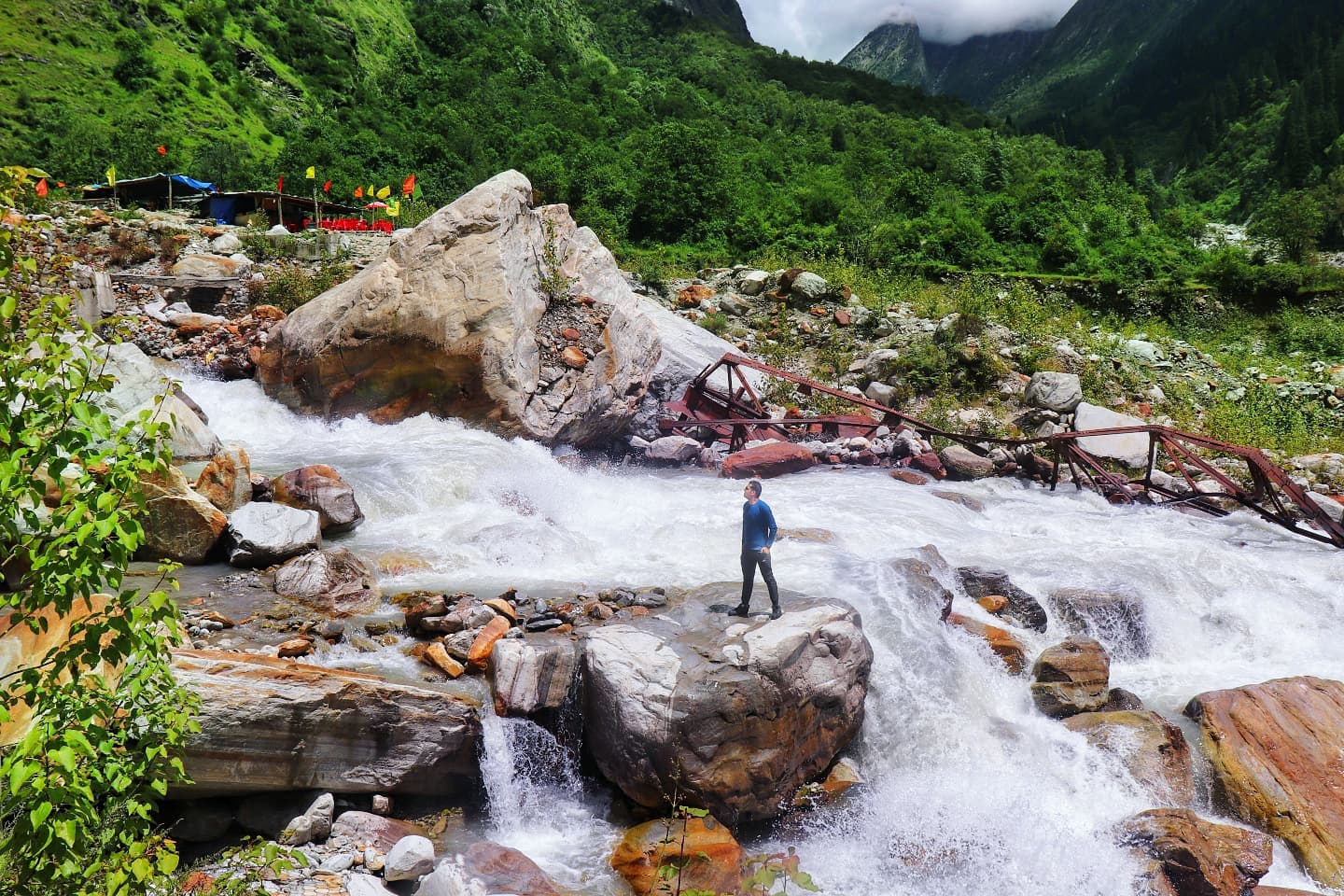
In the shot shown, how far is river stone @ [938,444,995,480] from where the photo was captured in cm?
1498

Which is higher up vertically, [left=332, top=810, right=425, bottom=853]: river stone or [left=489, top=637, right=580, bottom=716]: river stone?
[left=489, top=637, right=580, bottom=716]: river stone

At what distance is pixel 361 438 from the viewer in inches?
488

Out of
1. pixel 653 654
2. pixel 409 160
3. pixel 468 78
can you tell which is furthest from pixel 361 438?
pixel 468 78

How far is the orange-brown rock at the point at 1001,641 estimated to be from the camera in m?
8.02

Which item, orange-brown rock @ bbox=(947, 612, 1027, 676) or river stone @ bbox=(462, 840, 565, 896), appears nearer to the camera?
river stone @ bbox=(462, 840, 565, 896)

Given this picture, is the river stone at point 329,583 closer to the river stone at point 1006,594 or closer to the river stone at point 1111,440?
the river stone at point 1006,594

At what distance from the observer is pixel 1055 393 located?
17.3 metres

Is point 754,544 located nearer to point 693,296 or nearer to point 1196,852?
point 1196,852

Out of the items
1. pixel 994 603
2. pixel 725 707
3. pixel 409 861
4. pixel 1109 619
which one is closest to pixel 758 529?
pixel 725 707

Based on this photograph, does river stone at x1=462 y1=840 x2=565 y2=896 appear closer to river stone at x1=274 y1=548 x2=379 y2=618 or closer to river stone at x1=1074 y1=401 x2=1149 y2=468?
river stone at x1=274 y1=548 x2=379 y2=618

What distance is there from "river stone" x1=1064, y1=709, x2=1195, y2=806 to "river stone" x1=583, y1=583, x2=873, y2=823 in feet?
7.01

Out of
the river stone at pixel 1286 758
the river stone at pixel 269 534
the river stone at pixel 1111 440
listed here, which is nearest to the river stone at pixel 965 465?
the river stone at pixel 1111 440

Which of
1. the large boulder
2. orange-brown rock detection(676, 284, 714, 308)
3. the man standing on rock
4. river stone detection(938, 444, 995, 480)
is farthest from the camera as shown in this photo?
orange-brown rock detection(676, 284, 714, 308)

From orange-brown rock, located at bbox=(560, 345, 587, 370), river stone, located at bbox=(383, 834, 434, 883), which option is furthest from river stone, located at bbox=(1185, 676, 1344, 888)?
orange-brown rock, located at bbox=(560, 345, 587, 370)
